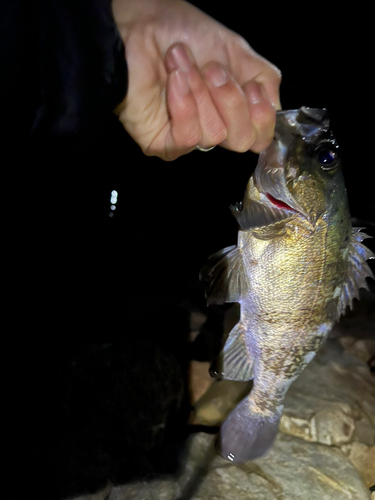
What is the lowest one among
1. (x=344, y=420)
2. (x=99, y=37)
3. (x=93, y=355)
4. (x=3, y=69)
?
(x=344, y=420)

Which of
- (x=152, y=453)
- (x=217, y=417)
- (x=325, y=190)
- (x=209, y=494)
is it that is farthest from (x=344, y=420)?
(x=325, y=190)

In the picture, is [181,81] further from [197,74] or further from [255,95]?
[255,95]

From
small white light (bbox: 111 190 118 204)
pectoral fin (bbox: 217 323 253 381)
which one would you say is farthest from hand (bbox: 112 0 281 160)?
small white light (bbox: 111 190 118 204)

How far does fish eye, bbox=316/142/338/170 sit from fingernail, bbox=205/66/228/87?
58 centimetres

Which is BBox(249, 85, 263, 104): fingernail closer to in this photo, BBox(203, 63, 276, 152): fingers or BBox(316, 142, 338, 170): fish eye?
BBox(203, 63, 276, 152): fingers

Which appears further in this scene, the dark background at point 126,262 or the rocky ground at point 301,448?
the dark background at point 126,262

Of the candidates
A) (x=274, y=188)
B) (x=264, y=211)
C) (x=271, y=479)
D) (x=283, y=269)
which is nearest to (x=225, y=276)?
(x=283, y=269)

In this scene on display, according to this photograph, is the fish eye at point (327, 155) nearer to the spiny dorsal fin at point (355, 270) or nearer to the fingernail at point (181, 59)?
the spiny dorsal fin at point (355, 270)

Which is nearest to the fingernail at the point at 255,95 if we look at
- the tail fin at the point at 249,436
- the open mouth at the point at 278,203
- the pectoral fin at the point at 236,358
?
the open mouth at the point at 278,203

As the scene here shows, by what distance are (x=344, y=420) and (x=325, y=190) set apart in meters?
1.62

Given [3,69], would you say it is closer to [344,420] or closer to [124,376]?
[124,376]

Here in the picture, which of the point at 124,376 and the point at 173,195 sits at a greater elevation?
the point at 173,195

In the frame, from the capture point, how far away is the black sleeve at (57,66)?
0.93 m

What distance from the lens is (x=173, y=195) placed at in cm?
632
